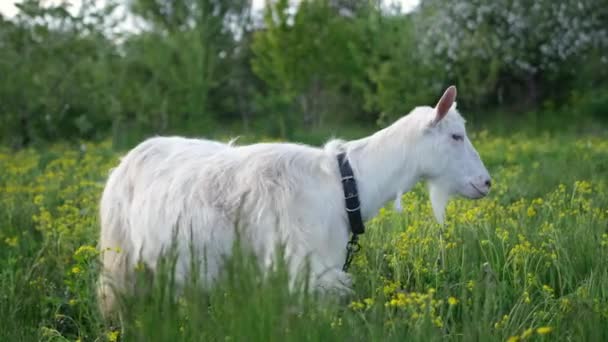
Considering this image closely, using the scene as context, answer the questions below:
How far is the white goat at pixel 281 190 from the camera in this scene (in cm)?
355

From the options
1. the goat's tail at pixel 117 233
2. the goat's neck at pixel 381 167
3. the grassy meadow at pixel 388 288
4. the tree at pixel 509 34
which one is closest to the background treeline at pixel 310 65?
the tree at pixel 509 34

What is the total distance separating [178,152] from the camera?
4.22 m

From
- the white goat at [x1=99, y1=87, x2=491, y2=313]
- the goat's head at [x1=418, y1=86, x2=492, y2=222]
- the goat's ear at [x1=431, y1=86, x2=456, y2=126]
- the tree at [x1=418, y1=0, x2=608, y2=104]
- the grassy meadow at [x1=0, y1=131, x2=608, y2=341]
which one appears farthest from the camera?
the tree at [x1=418, y1=0, x2=608, y2=104]

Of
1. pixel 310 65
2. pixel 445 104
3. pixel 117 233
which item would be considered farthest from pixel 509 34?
pixel 117 233

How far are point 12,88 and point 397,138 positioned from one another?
12346 mm

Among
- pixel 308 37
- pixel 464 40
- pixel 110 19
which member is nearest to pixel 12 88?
pixel 110 19

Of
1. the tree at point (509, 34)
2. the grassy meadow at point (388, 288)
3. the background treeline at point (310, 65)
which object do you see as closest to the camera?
the grassy meadow at point (388, 288)

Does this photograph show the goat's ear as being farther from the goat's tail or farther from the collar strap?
the goat's tail

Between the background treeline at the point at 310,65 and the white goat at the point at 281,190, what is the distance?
1073cm

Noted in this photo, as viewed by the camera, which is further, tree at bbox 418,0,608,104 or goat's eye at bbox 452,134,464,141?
tree at bbox 418,0,608,104

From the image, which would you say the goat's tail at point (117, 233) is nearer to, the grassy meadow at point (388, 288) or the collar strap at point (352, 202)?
the grassy meadow at point (388, 288)

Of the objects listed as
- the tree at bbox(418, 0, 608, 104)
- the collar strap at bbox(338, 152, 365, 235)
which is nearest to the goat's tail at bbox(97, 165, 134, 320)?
the collar strap at bbox(338, 152, 365, 235)

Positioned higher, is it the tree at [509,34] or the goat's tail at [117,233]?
the tree at [509,34]

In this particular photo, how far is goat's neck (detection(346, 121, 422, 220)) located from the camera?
375cm
